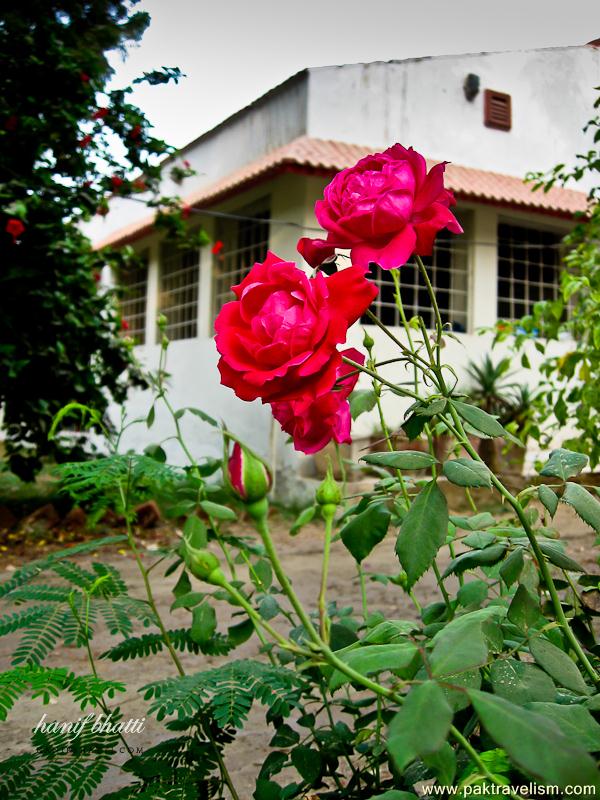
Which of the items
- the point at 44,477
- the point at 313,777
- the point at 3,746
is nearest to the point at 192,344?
the point at 44,477

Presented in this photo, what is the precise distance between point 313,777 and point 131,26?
12.5ft

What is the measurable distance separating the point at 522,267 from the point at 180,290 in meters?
4.24

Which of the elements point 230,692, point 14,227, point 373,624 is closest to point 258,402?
point 14,227

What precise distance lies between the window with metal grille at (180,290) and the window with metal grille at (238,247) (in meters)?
0.68

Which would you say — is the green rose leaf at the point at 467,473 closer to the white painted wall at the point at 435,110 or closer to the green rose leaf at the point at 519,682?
the green rose leaf at the point at 519,682

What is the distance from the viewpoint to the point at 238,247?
7934 mm

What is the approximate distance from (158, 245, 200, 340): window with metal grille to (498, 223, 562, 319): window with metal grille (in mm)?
3638

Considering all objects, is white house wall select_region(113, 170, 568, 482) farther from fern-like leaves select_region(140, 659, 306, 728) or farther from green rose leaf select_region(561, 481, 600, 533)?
green rose leaf select_region(561, 481, 600, 533)

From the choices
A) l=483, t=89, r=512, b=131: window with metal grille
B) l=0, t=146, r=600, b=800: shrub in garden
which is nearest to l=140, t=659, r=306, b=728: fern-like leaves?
l=0, t=146, r=600, b=800: shrub in garden

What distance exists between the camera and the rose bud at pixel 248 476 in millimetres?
589

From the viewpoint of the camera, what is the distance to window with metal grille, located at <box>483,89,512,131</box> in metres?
7.25

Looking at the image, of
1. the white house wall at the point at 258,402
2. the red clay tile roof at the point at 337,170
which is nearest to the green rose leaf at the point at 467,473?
the white house wall at the point at 258,402

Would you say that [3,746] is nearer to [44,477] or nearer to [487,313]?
[44,477]

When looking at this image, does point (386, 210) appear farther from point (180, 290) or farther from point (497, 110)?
point (180, 290)
